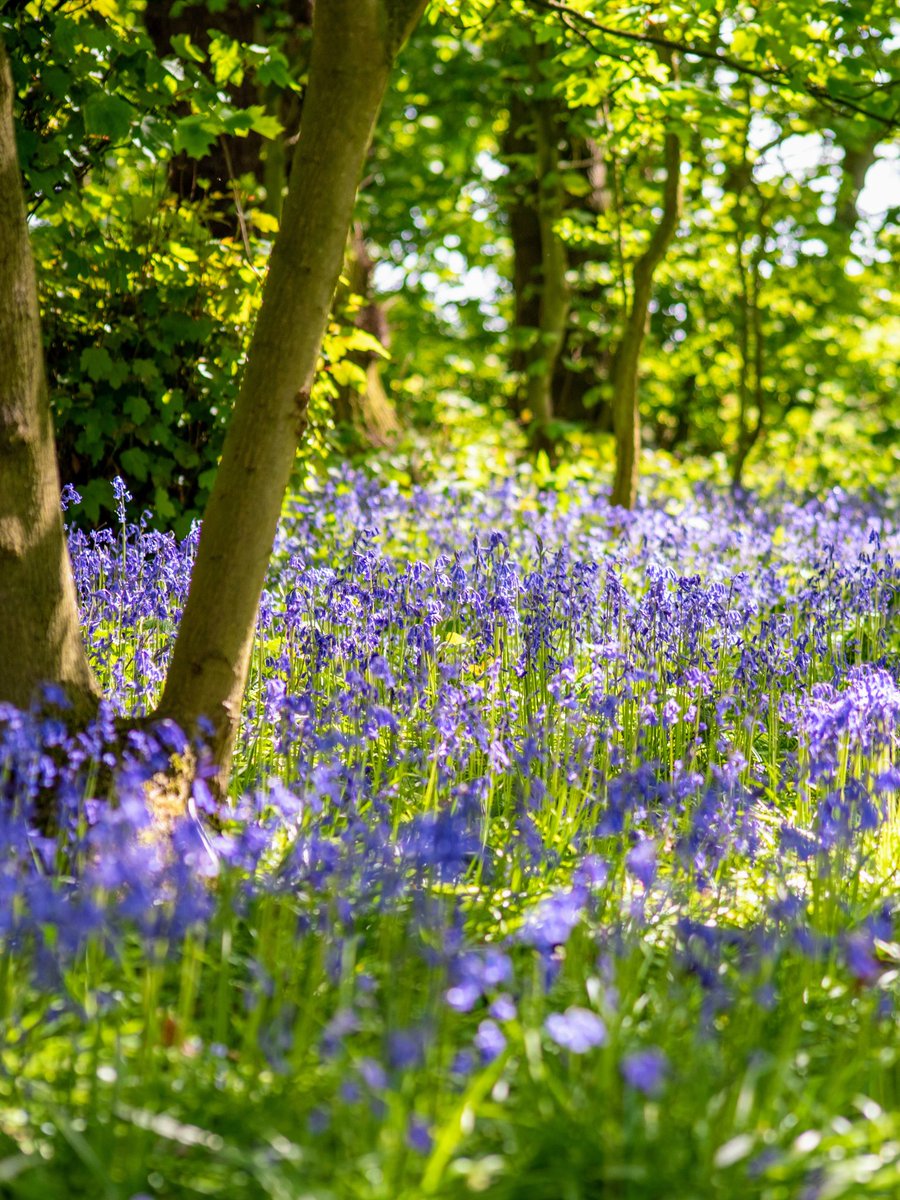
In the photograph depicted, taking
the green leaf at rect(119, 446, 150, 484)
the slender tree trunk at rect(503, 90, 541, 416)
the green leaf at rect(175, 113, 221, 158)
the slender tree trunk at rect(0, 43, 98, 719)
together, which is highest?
the slender tree trunk at rect(503, 90, 541, 416)

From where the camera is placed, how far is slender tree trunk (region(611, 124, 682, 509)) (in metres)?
9.03

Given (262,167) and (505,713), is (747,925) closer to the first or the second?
(505,713)

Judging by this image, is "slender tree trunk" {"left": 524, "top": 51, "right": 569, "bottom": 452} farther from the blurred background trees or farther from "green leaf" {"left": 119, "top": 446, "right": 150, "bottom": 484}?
"green leaf" {"left": 119, "top": 446, "right": 150, "bottom": 484}

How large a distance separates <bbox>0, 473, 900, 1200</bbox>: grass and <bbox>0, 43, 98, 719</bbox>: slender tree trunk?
11.5 inches

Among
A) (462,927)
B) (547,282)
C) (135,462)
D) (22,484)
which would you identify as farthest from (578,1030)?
(547,282)

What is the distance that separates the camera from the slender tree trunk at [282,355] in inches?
147

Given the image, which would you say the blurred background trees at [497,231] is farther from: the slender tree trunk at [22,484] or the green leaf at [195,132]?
the slender tree trunk at [22,484]

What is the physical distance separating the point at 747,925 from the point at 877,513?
7.56 m

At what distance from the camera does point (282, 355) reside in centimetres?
375

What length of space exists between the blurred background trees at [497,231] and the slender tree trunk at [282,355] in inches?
52.0

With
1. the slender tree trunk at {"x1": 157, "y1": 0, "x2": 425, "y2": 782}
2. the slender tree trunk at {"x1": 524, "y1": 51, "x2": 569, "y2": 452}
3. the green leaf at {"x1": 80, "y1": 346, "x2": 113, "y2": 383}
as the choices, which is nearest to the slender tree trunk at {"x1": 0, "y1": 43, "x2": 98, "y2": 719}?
the slender tree trunk at {"x1": 157, "y1": 0, "x2": 425, "y2": 782}

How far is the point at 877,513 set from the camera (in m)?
10.2

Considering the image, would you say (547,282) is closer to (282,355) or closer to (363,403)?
(363,403)

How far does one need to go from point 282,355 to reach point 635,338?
19.9ft
